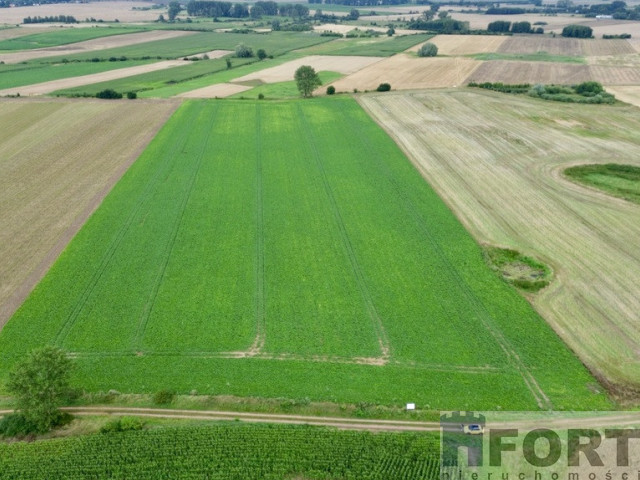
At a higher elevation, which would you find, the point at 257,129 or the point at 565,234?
the point at 257,129

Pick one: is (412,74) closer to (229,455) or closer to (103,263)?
(103,263)

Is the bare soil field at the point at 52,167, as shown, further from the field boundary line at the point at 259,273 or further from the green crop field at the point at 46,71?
the green crop field at the point at 46,71

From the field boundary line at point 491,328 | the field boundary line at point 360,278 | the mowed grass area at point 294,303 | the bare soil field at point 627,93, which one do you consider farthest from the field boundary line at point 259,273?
the bare soil field at point 627,93

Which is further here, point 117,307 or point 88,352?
point 117,307

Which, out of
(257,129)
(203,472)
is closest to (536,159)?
(257,129)

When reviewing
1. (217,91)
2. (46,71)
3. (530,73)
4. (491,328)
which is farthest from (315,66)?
(491,328)

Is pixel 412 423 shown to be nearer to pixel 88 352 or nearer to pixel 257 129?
pixel 88 352

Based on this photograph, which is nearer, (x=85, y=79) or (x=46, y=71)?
(x=85, y=79)

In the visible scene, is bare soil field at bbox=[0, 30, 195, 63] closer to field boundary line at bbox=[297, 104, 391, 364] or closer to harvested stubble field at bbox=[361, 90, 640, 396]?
harvested stubble field at bbox=[361, 90, 640, 396]
